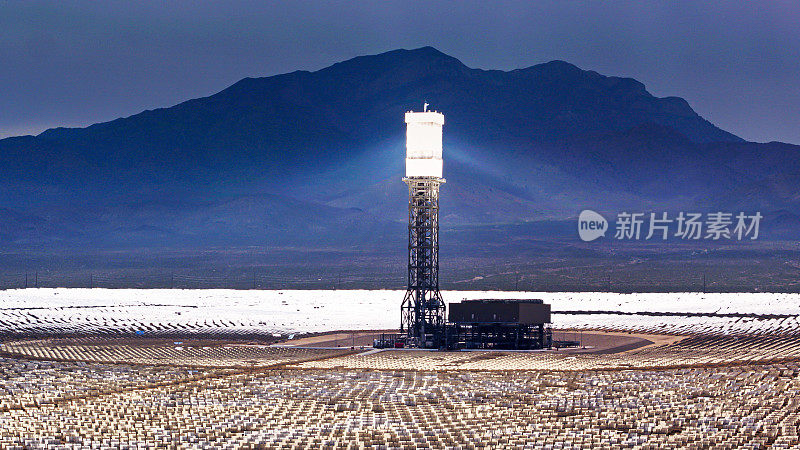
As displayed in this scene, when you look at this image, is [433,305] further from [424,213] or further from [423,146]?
[423,146]

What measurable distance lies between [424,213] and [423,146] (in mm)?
4926

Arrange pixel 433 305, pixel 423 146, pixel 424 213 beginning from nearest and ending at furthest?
pixel 424 213 → pixel 433 305 → pixel 423 146

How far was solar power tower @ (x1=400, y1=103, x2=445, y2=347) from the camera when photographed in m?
92.2

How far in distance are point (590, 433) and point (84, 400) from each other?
87.5 feet

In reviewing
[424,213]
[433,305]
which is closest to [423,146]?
[424,213]

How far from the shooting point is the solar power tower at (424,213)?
9219cm

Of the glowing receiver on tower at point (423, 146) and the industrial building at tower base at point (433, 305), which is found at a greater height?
the glowing receiver on tower at point (423, 146)

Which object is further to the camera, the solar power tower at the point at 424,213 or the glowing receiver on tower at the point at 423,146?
the glowing receiver on tower at the point at 423,146

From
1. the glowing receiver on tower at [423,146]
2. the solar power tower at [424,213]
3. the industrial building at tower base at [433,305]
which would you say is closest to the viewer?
the industrial building at tower base at [433,305]

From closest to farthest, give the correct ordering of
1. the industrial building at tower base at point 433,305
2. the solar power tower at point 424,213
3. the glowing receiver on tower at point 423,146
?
the industrial building at tower base at point 433,305 → the solar power tower at point 424,213 → the glowing receiver on tower at point 423,146

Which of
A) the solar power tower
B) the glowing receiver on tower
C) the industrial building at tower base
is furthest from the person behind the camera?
the glowing receiver on tower

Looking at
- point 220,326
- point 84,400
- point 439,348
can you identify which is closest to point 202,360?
point 439,348

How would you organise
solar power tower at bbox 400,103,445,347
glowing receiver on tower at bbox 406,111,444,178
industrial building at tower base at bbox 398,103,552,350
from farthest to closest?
glowing receiver on tower at bbox 406,111,444,178
solar power tower at bbox 400,103,445,347
industrial building at tower base at bbox 398,103,552,350

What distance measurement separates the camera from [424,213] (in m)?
92.1
